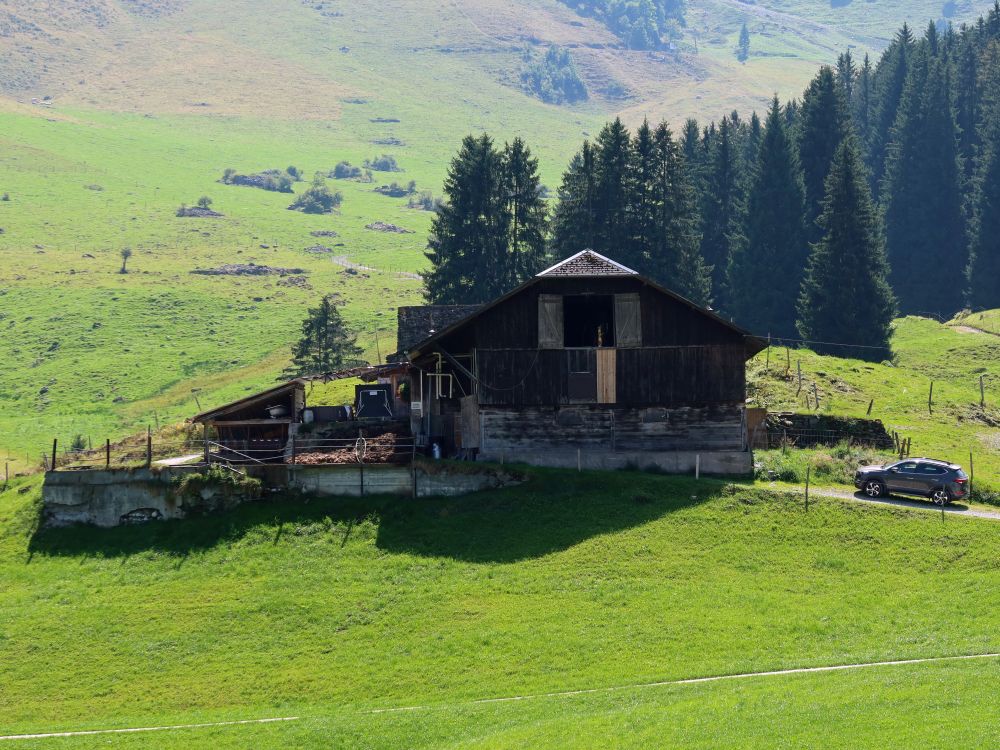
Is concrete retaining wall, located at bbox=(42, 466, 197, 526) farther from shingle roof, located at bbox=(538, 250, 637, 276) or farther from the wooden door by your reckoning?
the wooden door

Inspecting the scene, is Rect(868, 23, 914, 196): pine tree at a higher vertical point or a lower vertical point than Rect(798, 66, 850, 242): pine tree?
higher

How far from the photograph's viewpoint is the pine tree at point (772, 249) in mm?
102938

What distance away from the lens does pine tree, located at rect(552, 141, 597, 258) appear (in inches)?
3652

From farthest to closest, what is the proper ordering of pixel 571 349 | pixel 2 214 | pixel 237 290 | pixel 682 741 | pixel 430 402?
pixel 2 214
pixel 237 290
pixel 430 402
pixel 571 349
pixel 682 741

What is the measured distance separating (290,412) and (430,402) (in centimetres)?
643

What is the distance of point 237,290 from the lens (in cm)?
14600

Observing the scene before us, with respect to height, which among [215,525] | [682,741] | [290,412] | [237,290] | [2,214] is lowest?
[682,741]

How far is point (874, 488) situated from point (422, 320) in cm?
2575

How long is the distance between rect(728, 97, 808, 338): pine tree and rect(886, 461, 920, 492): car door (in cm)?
5319

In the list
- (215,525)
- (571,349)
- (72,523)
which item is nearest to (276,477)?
(215,525)

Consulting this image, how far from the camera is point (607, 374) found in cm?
5206

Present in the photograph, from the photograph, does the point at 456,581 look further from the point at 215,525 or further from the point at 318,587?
the point at 215,525

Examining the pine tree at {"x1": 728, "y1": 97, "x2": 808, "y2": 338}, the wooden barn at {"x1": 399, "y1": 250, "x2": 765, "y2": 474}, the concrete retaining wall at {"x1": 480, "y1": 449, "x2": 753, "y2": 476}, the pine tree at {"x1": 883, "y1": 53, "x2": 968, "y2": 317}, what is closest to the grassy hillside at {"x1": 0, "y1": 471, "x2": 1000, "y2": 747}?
the concrete retaining wall at {"x1": 480, "y1": 449, "x2": 753, "y2": 476}

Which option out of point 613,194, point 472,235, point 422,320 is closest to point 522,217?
point 472,235
